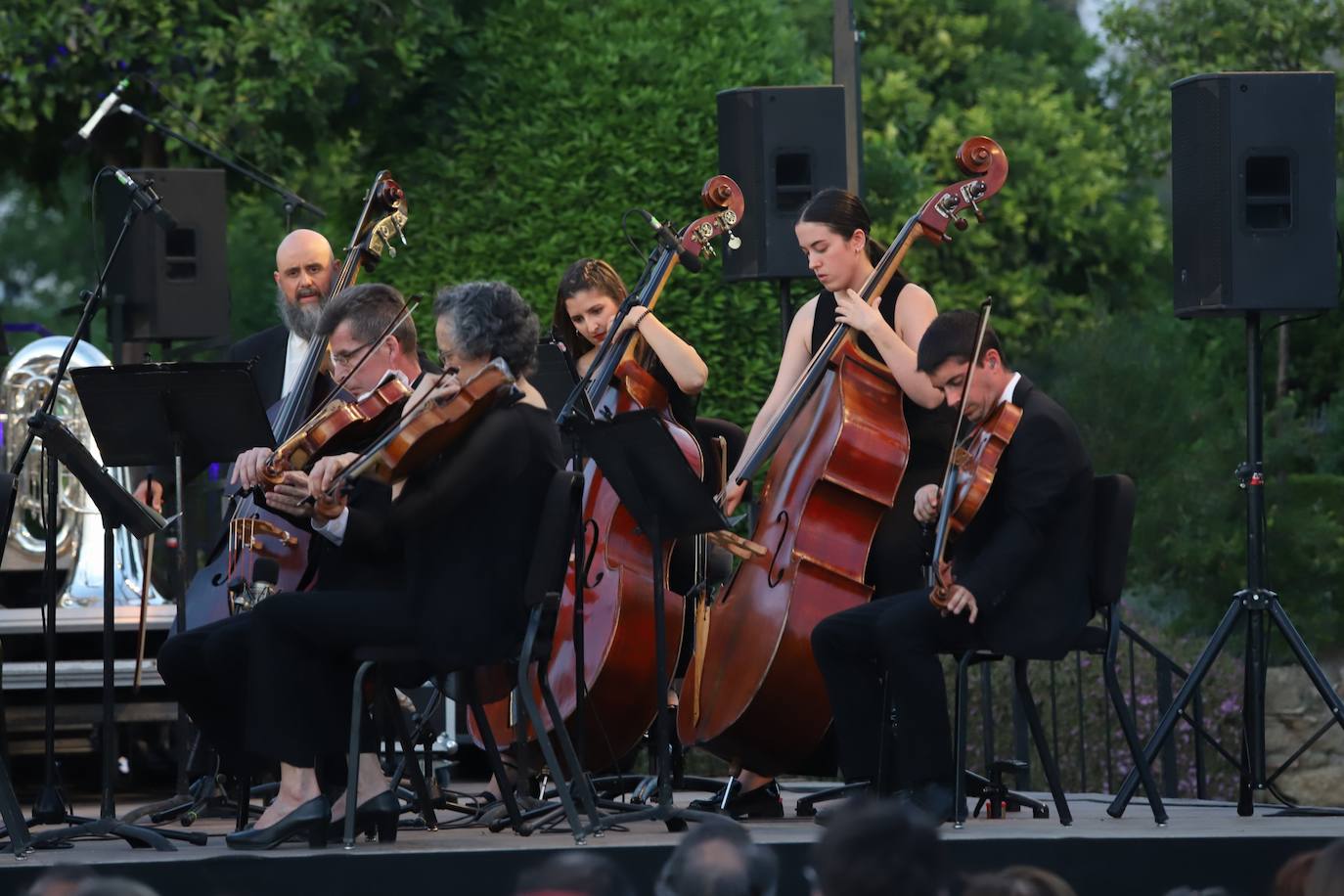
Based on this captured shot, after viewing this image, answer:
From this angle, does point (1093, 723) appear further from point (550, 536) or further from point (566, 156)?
point (550, 536)

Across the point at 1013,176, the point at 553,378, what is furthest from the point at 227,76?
the point at 1013,176

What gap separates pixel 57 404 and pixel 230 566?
8.85 ft

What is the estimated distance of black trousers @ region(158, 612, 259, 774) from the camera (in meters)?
4.92

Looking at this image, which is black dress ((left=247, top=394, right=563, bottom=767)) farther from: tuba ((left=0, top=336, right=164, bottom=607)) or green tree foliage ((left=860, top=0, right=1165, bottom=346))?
green tree foliage ((left=860, top=0, right=1165, bottom=346))

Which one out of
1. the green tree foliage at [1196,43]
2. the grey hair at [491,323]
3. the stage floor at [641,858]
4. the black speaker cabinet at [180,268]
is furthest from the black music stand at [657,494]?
the green tree foliage at [1196,43]

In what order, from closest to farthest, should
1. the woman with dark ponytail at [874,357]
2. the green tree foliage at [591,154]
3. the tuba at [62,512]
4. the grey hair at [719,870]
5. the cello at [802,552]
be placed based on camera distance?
1. the grey hair at [719,870]
2. the cello at [802,552]
3. the woman with dark ponytail at [874,357]
4. the tuba at [62,512]
5. the green tree foliage at [591,154]

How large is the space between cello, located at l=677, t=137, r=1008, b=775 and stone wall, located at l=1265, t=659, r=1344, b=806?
5.55 meters

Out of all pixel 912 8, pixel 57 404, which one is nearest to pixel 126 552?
pixel 57 404

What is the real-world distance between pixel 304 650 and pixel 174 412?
703mm

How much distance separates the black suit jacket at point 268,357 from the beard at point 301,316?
0.41ft

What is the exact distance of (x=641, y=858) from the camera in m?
4.42

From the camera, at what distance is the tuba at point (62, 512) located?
24.6 feet

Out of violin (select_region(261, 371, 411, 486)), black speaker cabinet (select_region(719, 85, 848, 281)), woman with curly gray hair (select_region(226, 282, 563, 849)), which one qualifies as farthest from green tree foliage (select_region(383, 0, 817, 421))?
violin (select_region(261, 371, 411, 486))

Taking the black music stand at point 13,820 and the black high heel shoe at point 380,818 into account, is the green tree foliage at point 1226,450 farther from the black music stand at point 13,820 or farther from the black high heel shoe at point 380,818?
the black music stand at point 13,820
